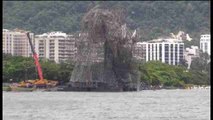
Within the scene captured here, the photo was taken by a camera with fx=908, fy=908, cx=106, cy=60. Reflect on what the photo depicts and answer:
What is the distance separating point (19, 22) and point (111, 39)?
9619 centimetres

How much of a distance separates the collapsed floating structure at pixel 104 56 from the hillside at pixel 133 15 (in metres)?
85.8

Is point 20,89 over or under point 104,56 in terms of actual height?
under

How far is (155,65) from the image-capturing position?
327 feet

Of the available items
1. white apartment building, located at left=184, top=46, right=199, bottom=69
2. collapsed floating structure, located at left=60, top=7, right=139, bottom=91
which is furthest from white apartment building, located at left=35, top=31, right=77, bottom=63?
collapsed floating structure, located at left=60, top=7, right=139, bottom=91

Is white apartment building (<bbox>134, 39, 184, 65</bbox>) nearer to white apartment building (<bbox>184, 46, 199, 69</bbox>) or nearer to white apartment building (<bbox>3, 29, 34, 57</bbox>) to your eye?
white apartment building (<bbox>184, 46, 199, 69</bbox>)

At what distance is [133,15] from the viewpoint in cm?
17488

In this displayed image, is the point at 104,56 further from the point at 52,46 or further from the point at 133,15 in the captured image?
the point at 133,15

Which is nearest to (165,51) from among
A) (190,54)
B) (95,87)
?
(190,54)

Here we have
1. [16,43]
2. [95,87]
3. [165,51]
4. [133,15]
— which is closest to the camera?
[95,87]

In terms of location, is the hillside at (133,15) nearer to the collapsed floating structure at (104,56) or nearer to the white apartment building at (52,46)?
the white apartment building at (52,46)

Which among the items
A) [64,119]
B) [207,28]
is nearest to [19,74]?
[64,119]

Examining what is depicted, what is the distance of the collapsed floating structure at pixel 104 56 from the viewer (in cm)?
7319

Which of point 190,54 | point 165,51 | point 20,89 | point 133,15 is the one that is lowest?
point 20,89

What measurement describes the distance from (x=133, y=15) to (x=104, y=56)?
101 m
